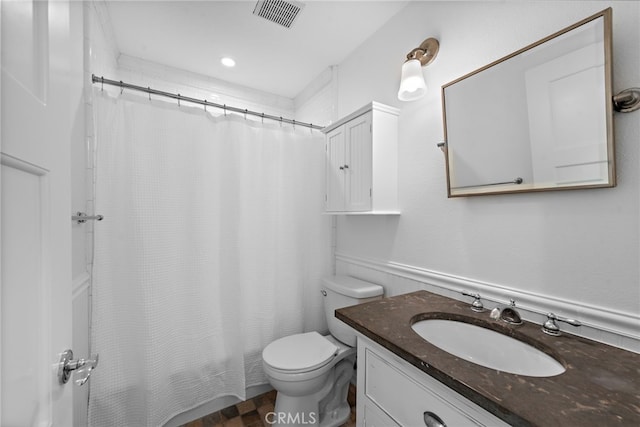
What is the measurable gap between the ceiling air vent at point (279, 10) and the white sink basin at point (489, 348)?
1.75m

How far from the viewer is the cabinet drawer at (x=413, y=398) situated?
0.61m

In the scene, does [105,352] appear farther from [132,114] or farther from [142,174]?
[132,114]

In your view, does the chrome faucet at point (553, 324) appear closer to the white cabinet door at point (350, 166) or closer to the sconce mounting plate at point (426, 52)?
the white cabinet door at point (350, 166)

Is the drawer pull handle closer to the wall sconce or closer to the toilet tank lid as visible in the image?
the toilet tank lid

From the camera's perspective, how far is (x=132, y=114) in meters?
1.32

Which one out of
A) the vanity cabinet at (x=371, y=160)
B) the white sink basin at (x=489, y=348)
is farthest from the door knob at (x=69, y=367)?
the vanity cabinet at (x=371, y=160)

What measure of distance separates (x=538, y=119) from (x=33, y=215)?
1.40m

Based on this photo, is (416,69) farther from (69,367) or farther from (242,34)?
(69,367)

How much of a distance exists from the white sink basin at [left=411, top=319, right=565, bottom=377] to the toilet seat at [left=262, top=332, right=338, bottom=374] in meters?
0.62

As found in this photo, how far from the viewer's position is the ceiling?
1.47m

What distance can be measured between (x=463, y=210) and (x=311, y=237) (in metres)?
1.04

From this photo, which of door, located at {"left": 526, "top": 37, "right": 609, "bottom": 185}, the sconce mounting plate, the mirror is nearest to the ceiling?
the sconce mounting plate

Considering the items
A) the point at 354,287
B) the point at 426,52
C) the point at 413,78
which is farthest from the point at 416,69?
the point at 354,287

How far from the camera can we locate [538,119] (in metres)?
0.90
